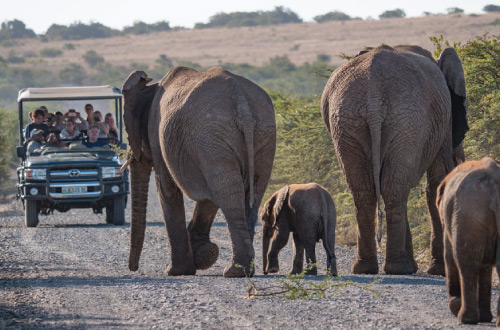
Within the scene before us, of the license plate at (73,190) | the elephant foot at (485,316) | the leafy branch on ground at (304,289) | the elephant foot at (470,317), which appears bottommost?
the license plate at (73,190)

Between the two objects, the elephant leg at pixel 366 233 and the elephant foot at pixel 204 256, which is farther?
the elephant foot at pixel 204 256

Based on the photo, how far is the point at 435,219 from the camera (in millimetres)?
11781

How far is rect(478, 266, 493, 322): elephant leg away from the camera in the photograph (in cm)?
802

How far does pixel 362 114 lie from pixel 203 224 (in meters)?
2.42

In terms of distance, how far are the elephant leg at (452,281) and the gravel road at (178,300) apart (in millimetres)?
139

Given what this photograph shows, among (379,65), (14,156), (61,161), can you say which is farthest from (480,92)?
(14,156)

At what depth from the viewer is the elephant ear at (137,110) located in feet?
40.7

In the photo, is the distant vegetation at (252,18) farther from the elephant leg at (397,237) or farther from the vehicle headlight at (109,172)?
the elephant leg at (397,237)

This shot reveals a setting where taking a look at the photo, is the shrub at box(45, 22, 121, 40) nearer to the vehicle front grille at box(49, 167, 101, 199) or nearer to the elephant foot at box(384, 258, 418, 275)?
the vehicle front grille at box(49, 167, 101, 199)

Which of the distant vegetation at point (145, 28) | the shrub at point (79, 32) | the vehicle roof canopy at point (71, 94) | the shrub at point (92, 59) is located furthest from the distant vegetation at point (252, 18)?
the vehicle roof canopy at point (71, 94)

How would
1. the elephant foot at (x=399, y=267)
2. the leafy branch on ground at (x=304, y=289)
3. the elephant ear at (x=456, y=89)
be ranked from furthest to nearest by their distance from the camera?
the elephant ear at (x=456, y=89), the elephant foot at (x=399, y=267), the leafy branch on ground at (x=304, y=289)

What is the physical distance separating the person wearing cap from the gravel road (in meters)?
6.41

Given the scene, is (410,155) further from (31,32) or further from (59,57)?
(31,32)

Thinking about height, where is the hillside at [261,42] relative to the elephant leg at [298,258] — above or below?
below
